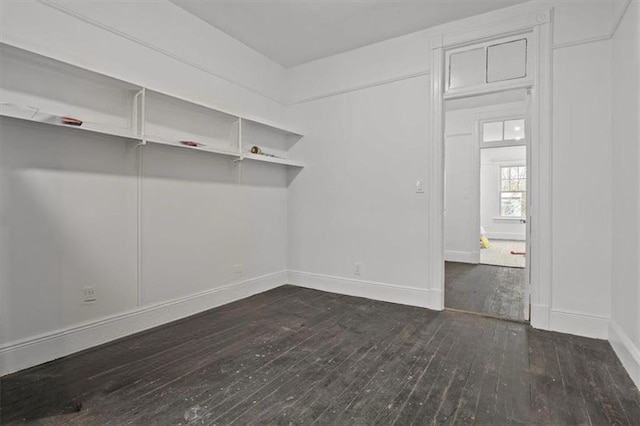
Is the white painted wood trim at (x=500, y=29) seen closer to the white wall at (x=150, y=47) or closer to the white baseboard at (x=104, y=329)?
the white wall at (x=150, y=47)

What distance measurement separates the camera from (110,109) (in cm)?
256

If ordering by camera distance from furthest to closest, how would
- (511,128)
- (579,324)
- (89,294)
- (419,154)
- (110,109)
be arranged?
(511,128), (419,154), (579,324), (110,109), (89,294)

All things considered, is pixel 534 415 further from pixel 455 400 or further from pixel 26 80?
pixel 26 80

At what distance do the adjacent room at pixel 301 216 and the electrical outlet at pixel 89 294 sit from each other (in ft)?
0.12

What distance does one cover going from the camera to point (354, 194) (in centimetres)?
390

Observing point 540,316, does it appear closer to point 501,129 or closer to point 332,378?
point 332,378

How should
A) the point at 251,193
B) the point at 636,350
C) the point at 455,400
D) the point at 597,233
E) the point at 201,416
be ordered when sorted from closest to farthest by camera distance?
the point at 201,416
the point at 455,400
the point at 636,350
the point at 597,233
the point at 251,193

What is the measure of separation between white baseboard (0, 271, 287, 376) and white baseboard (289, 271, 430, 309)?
0.85 m

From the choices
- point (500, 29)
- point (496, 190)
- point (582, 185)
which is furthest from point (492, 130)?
point (582, 185)

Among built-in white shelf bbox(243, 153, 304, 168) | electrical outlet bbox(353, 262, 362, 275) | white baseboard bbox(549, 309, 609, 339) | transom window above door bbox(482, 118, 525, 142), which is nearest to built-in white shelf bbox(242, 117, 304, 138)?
built-in white shelf bbox(243, 153, 304, 168)

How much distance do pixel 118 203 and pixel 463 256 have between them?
5.58 metres

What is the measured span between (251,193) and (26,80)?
2147mm

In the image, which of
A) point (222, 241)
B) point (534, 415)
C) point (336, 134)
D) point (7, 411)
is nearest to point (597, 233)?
point (534, 415)


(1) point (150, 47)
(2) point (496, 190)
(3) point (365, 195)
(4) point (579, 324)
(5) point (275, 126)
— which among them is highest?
(1) point (150, 47)
